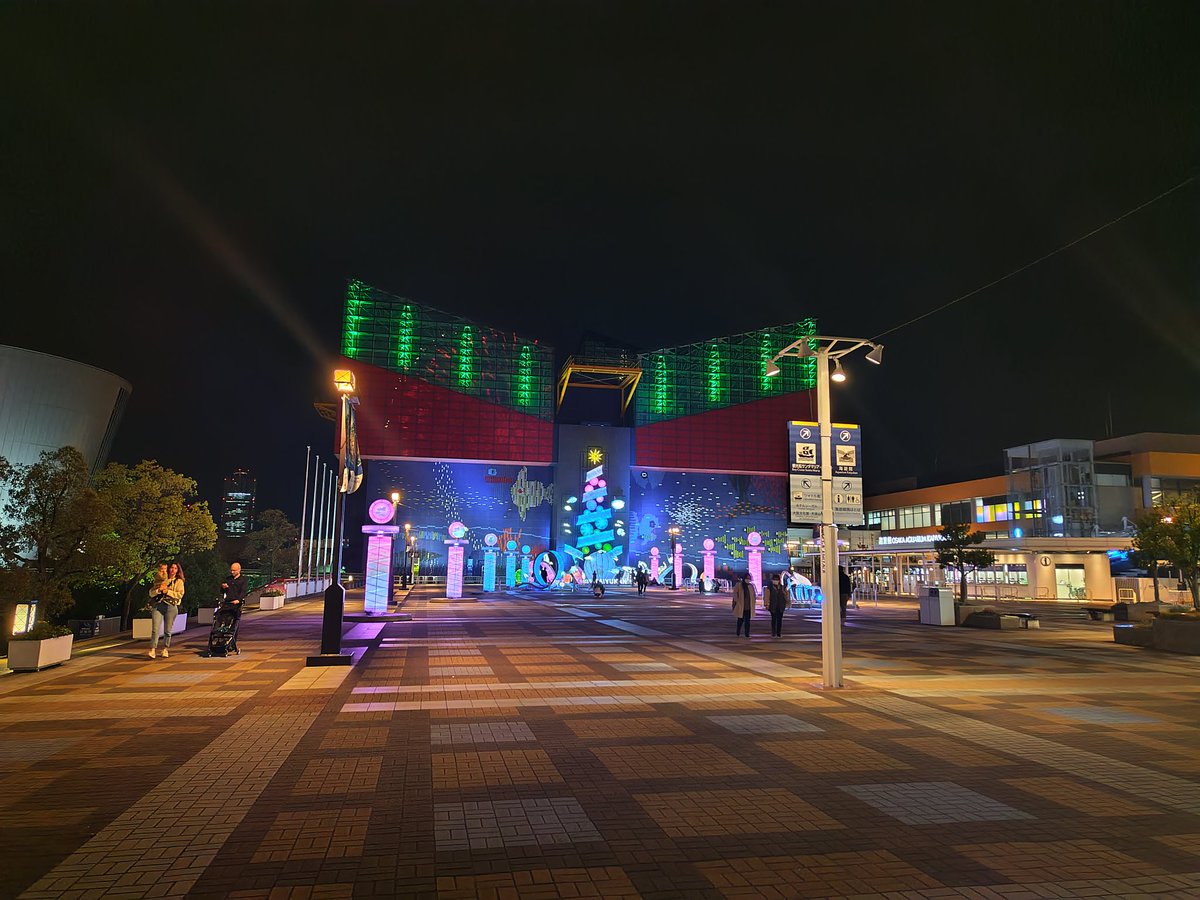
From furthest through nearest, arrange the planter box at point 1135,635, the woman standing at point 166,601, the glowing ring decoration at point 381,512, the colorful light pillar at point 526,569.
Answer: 1. the colorful light pillar at point 526,569
2. the glowing ring decoration at point 381,512
3. the planter box at point 1135,635
4. the woman standing at point 166,601

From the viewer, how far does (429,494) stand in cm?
7512

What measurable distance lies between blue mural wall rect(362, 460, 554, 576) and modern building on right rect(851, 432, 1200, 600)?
33890 millimetres

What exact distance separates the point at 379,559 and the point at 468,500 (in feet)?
160

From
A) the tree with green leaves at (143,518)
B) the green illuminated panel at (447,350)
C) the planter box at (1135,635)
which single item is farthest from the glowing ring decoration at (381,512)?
the green illuminated panel at (447,350)

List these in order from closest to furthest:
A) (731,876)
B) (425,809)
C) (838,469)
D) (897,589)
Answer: (731,876) < (425,809) < (838,469) < (897,589)

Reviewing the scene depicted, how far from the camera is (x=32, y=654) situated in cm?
1228

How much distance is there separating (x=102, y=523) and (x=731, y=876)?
16505mm

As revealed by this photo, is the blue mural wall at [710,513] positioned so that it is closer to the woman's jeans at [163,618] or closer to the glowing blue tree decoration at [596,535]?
the glowing blue tree decoration at [596,535]

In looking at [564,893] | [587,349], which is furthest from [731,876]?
[587,349]

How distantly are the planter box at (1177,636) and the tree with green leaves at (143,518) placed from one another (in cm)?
2505

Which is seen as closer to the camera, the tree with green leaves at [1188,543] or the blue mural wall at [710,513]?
the tree with green leaves at [1188,543]

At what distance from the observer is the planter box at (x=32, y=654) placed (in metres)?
12.2

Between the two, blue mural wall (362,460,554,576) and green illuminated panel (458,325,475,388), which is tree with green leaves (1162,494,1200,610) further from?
green illuminated panel (458,325,475,388)

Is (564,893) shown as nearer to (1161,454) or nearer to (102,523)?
(102,523)
